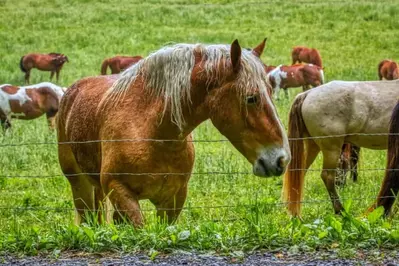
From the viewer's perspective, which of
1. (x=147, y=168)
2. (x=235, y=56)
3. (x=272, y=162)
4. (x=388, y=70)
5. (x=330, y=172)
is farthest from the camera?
(x=388, y=70)

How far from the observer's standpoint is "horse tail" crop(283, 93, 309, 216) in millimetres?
8180

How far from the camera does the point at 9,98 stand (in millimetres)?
16469

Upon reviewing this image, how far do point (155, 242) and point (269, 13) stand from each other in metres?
29.5

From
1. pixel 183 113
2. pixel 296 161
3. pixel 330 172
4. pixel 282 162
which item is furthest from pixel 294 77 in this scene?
pixel 282 162

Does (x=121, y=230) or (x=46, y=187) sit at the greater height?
(x=121, y=230)

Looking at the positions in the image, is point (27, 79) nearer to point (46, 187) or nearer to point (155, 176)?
point (46, 187)

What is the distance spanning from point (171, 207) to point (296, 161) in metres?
2.87

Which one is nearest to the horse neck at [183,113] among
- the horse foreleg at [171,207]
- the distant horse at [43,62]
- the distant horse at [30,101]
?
the horse foreleg at [171,207]

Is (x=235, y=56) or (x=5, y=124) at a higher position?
(x=235, y=56)

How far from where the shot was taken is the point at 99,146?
6.11 metres

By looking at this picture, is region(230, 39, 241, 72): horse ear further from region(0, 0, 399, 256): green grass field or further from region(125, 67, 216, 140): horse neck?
region(0, 0, 399, 256): green grass field

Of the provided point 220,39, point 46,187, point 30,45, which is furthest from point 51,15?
point 46,187

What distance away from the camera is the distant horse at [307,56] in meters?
25.8

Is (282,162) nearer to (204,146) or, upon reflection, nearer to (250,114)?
(250,114)
